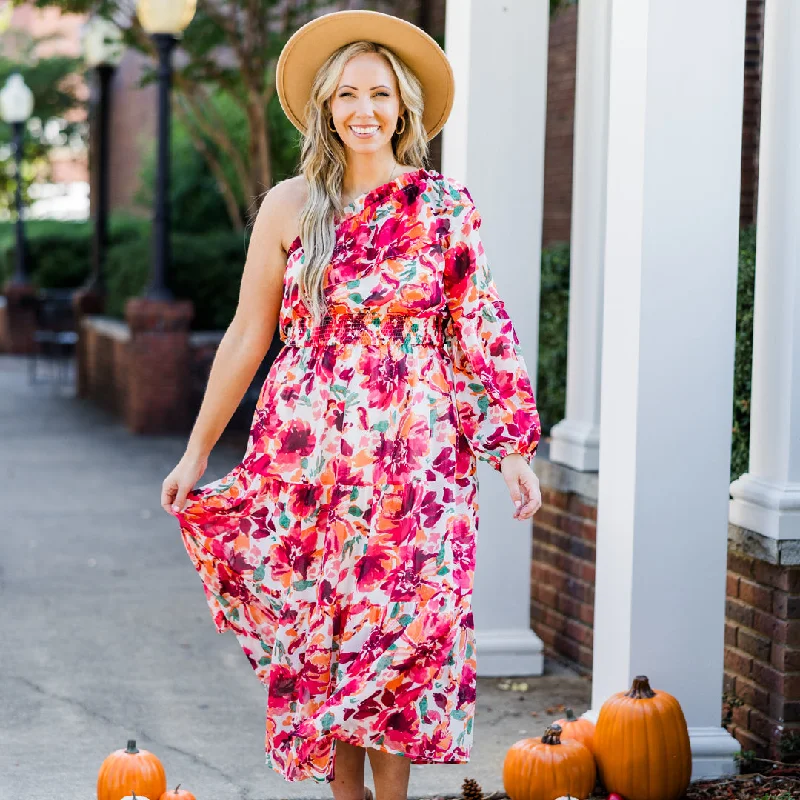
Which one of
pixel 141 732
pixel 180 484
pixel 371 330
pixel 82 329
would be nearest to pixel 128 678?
pixel 141 732

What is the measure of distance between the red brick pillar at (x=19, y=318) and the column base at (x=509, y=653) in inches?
679

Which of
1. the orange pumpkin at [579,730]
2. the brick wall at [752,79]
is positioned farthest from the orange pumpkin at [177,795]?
the brick wall at [752,79]

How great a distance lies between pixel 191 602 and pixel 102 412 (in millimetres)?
8177

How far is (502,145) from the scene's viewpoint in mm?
4965

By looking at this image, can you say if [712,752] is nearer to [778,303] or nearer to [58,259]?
[778,303]

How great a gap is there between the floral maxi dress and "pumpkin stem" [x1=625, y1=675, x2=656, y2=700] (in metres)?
0.64

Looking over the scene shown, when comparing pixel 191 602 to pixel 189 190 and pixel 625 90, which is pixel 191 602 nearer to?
pixel 625 90

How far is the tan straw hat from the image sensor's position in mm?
3305

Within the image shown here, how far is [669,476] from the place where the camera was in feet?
12.8

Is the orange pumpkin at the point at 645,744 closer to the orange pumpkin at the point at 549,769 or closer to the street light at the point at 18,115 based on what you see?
the orange pumpkin at the point at 549,769

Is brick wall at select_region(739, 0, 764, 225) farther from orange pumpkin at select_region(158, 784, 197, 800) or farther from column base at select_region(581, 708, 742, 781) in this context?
orange pumpkin at select_region(158, 784, 197, 800)

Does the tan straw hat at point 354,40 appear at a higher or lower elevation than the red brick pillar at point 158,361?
higher

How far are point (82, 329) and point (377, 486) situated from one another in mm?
13133

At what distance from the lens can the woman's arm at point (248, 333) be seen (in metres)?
3.36
